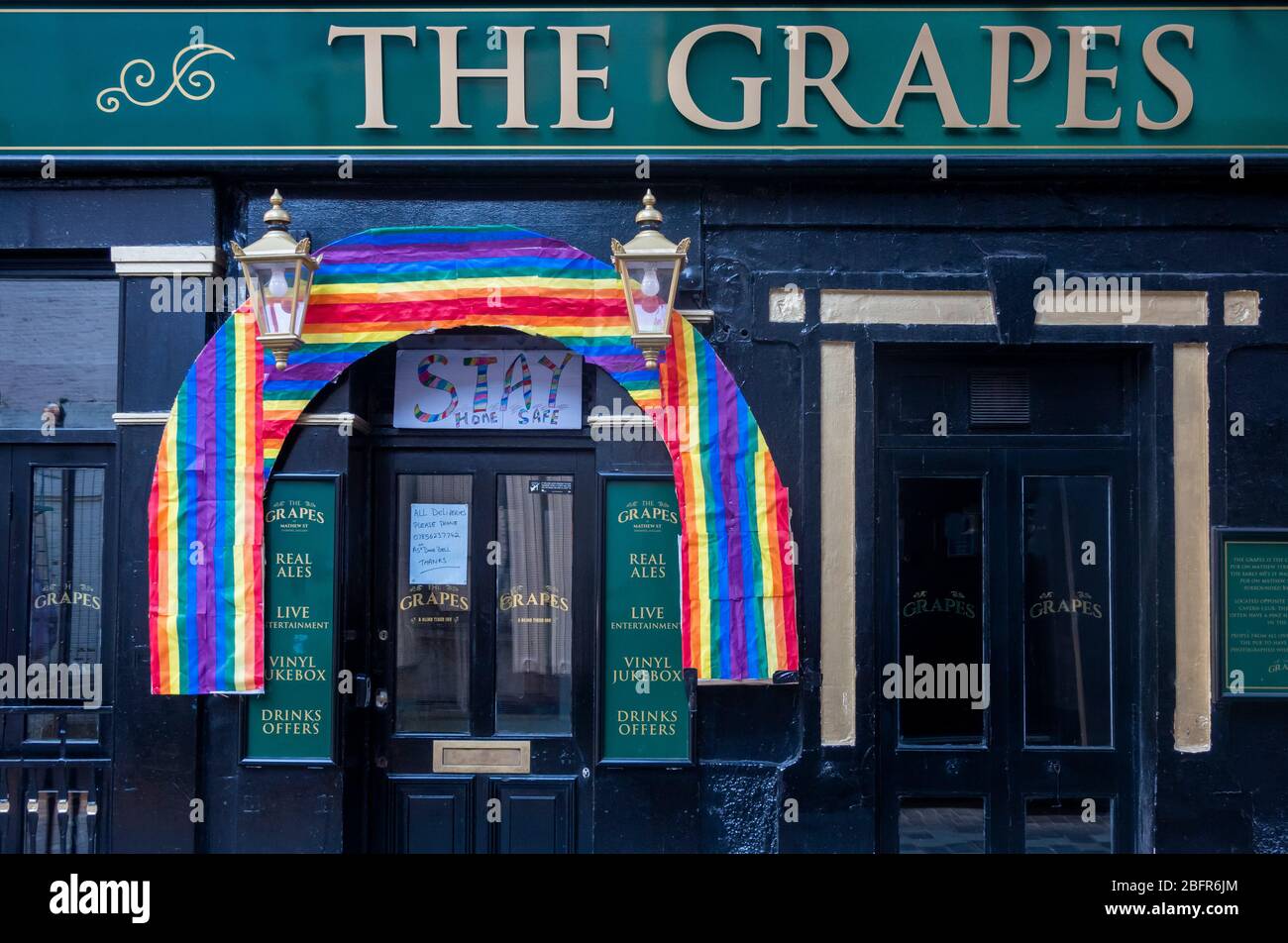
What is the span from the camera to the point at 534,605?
21.8 feet

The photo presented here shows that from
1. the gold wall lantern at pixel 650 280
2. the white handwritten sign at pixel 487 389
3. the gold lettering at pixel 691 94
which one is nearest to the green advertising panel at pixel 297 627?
the white handwritten sign at pixel 487 389

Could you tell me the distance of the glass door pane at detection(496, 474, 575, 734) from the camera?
6.62m

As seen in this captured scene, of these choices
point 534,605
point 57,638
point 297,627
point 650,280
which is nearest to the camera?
point 650,280

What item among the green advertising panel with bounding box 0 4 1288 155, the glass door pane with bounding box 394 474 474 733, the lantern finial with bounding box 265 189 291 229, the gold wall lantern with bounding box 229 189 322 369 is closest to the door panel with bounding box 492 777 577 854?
the glass door pane with bounding box 394 474 474 733

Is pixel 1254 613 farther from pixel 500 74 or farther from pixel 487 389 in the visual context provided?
pixel 500 74

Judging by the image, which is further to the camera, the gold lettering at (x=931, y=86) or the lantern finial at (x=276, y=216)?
the gold lettering at (x=931, y=86)

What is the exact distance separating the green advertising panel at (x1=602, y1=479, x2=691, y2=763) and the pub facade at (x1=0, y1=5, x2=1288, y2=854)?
2cm

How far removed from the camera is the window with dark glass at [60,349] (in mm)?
Result: 6625

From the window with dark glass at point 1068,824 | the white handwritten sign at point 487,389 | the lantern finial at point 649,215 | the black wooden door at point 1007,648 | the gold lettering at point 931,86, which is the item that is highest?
the gold lettering at point 931,86

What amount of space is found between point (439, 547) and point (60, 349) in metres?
2.42

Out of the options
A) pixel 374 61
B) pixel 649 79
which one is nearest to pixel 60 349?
pixel 374 61

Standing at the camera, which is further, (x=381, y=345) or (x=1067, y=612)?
(x=1067, y=612)

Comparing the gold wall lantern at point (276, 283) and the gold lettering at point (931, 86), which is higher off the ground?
the gold lettering at point (931, 86)

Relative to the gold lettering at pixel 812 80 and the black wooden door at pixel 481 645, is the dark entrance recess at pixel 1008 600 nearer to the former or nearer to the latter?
the gold lettering at pixel 812 80
